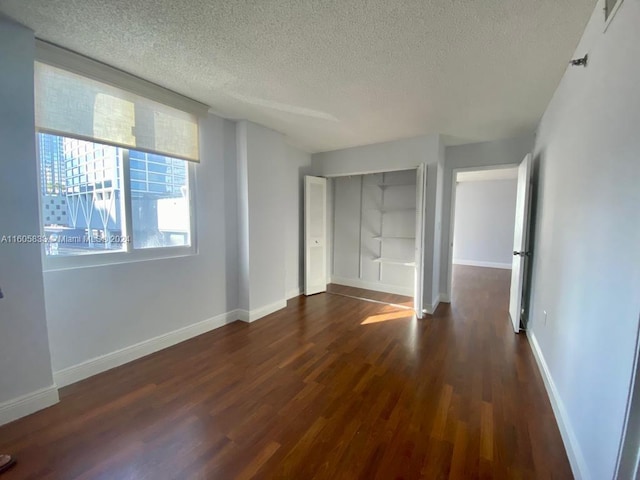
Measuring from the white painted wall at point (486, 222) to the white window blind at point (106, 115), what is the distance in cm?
699

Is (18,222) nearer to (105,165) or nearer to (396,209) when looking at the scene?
(105,165)

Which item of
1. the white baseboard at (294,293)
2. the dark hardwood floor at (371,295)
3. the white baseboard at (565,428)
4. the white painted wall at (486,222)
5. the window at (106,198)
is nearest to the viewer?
the white baseboard at (565,428)

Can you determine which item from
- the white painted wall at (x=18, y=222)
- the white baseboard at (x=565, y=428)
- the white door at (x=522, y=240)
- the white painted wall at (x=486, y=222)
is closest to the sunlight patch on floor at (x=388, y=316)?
the white door at (x=522, y=240)

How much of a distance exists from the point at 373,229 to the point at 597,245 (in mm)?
3605

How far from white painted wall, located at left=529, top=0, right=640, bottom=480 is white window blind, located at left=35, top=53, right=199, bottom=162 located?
3.12m

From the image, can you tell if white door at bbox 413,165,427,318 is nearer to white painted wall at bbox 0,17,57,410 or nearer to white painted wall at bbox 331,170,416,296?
white painted wall at bbox 331,170,416,296

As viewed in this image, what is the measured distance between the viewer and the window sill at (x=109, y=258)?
1.94 meters

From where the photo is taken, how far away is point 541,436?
1.60 metres

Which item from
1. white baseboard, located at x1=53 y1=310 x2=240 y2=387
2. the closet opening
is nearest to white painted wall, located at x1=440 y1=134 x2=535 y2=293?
the closet opening

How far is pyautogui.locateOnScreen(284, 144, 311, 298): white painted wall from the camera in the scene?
429 cm

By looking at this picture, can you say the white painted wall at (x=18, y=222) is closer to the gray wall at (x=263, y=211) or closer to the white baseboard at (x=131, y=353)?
the white baseboard at (x=131, y=353)

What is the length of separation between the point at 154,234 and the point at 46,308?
943mm

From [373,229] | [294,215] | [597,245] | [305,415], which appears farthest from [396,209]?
[305,415]

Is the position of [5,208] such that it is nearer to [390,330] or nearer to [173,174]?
[173,174]
